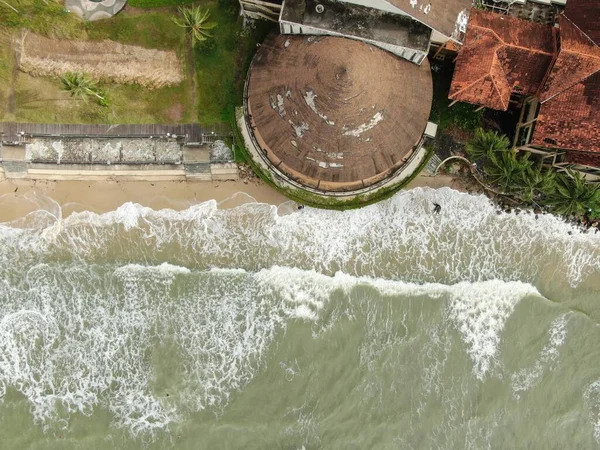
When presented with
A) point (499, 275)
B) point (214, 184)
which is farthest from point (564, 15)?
point (214, 184)

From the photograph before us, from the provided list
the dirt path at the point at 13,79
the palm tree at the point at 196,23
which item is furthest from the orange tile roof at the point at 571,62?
the dirt path at the point at 13,79

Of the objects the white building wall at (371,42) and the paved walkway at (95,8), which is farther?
the paved walkway at (95,8)

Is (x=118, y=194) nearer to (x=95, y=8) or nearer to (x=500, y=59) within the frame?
(x=95, y=8)

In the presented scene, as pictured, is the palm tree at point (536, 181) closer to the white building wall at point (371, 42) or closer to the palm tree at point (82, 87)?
the white building wall at point (371, 42)

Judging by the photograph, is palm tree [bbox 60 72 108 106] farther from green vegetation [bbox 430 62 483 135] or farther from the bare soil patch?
green vegetation [bbox 430 62 483 135]

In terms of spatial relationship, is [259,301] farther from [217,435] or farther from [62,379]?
[62,379]

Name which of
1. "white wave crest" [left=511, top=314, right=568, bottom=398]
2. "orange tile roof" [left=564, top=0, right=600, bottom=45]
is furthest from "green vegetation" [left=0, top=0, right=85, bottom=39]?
A: "white wave crest" [left=511, top=314, right=568, bottom=398]

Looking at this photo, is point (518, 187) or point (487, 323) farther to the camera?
point (487, 323)

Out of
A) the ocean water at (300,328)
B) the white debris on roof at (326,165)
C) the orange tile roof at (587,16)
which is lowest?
the ocean water at (300,328)
